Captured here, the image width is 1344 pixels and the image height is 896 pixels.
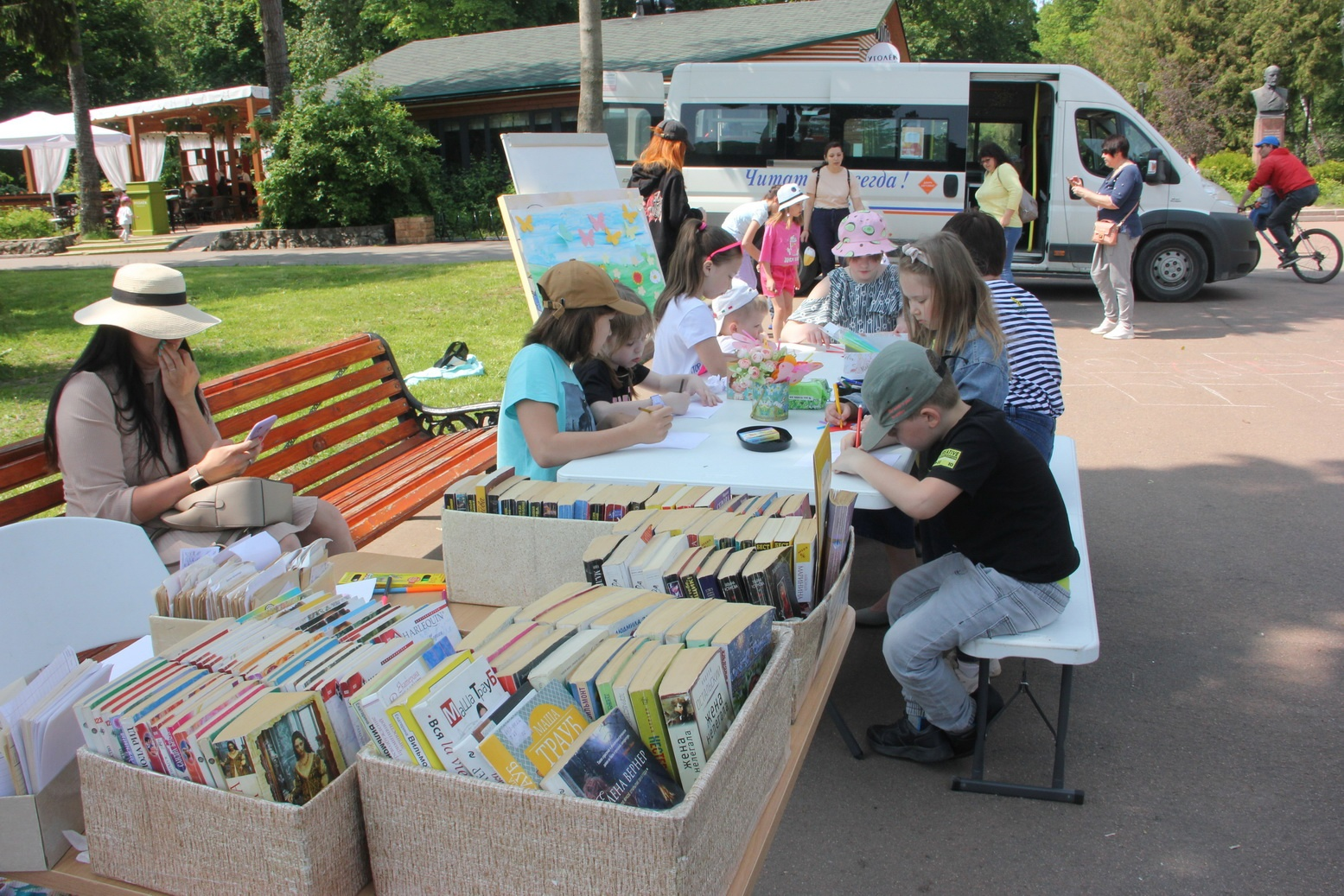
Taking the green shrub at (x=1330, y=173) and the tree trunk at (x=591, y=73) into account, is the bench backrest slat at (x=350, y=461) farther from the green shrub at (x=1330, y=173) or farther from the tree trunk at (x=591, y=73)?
the green shrub at (x=1330, y=173)

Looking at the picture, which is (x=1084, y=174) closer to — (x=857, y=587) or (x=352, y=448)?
(x=857, y=587)

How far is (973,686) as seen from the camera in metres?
3.37

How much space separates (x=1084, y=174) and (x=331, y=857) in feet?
37.5

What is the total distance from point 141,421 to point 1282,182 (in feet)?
41.6

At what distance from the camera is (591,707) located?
153cm

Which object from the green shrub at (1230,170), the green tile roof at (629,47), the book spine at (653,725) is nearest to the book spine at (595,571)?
the book spine at (653,725)

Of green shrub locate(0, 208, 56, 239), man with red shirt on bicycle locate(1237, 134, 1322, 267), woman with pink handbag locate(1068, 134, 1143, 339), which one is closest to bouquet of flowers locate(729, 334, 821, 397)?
woman with pink handbag locate(1068, 134, 1143, 339)

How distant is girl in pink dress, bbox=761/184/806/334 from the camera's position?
861 centimetres

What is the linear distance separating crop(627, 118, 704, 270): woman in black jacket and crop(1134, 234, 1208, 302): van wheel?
5.77 m

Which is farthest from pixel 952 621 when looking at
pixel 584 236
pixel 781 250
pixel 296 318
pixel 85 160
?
pixel 85 160

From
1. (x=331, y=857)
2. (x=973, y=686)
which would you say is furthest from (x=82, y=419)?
(x=973, y=686)

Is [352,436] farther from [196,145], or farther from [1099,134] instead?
[196,145]

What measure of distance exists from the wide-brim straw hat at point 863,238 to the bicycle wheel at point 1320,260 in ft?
30.3

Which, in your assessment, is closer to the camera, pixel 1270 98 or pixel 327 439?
pixel 327 439
